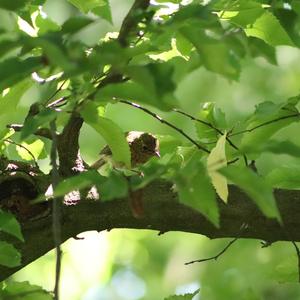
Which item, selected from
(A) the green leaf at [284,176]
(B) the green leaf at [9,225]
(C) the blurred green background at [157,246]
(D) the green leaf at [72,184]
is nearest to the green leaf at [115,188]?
(D) the green leaf at [72,184]

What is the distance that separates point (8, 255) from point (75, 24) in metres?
0.42

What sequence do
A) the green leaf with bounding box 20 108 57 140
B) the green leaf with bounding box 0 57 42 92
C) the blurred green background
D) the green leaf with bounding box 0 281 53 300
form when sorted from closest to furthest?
the green leaf with bounding box 0 57 42 92
the green leaf with bounding box 20 108 57 140
the green leaf with bounding box 0 281 53 300
the blurred green background

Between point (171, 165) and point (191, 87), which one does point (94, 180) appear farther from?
point (191, 87)

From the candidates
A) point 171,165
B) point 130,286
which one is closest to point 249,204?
point 171,165

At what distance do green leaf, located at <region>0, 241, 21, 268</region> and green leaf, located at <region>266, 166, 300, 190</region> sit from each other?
0.44 meters

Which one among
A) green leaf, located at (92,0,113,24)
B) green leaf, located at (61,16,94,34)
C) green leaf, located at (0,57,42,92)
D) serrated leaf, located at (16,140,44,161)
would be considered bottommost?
serrated leaf, located at (16,140,44,161)

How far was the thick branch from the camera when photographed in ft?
4.04

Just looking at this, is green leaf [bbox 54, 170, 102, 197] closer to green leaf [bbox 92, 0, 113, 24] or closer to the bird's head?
green leaf [bbox 92, 0, 113, 24]

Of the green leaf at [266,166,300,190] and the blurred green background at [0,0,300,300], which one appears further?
the blurred green background at [0,0,300,300]

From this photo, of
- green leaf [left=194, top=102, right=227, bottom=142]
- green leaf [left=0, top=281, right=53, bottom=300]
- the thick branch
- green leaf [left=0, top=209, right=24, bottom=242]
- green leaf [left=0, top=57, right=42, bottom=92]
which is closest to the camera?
green leaf [left=0, top=57, right=42, bottom=92]

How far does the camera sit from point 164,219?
1.25 meters

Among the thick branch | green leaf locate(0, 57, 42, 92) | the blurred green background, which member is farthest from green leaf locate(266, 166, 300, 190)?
the blurred green background

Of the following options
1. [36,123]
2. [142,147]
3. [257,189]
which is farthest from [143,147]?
[257,189]

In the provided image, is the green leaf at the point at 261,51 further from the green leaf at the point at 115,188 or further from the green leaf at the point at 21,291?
the green leaf at the point at 21,291
